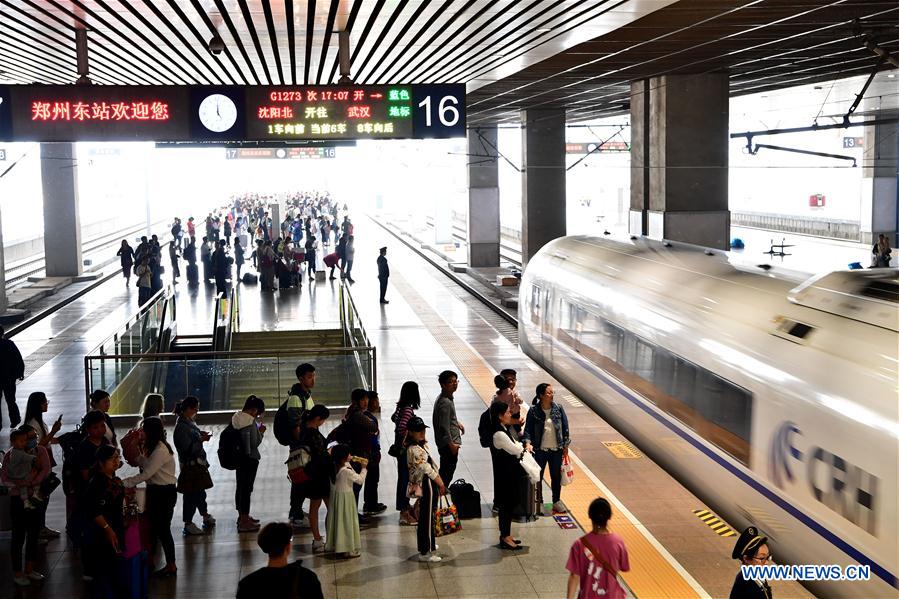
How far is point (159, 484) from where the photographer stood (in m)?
8.34

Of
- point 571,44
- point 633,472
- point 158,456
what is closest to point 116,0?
point 158,456

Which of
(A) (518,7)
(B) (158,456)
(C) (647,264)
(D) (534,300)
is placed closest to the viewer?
(B) (158,456)

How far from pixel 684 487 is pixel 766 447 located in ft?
7.36

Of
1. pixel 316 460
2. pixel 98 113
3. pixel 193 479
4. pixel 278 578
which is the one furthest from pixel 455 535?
pixel 98 113

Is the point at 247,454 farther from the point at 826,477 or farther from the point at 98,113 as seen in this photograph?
the point at 98,113

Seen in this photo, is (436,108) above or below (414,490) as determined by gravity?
above

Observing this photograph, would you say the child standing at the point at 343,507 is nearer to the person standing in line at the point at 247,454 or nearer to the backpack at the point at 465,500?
the person standing in line at the point at 247,454

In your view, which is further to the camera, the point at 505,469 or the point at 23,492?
the point at 505,469

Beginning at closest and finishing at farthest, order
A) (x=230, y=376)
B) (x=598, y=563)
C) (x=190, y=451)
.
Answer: (x=598, y=563), (x=190, y=451), (x=230, y=376)

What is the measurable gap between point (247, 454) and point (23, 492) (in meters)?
1.85

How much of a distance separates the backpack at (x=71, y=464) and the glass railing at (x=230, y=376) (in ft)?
17.1

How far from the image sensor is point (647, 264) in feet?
43.9

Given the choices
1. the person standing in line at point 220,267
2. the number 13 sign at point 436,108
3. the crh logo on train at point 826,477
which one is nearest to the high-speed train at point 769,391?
the crh logo on train at point 826,477

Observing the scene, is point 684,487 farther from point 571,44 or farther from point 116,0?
point 116,0
